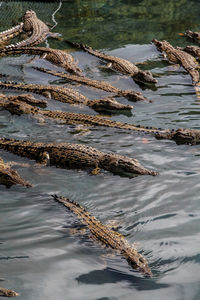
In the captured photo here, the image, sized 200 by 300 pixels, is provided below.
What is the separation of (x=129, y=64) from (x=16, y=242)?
25.8 feet

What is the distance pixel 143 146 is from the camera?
8844mm

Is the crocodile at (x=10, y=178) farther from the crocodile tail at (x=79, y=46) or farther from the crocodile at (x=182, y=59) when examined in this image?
the crocodile tail at (x=79, y=46)

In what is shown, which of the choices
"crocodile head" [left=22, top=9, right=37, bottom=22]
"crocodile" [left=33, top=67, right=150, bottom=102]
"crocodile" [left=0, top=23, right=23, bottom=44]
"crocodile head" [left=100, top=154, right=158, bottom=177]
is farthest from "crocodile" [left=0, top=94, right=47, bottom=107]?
"crocodile head" [left=22, top=9, right=37, bottom=22]

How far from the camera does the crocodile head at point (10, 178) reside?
292 inches

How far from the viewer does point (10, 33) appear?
618 inches

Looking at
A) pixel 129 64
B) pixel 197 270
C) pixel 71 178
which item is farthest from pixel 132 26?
pixel 197 270

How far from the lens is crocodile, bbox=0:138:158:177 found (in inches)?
311

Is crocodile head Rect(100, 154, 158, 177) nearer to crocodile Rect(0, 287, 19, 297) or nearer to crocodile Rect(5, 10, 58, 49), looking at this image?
crocodile Rect(0, 287, 19, 297)

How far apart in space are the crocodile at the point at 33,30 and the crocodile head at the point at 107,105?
508 cm

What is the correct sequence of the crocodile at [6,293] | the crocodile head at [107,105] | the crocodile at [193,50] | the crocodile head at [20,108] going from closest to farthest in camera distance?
the crocodile at [6,293], the crocodile head at [20,108], the crocodile head at [107,105], the crocodile at [193,50]

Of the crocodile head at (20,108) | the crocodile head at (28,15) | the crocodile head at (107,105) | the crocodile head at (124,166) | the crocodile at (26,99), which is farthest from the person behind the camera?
the crocodile head at (28,15)

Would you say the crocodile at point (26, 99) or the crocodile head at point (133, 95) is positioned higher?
the crocodile head at point (133, 95)

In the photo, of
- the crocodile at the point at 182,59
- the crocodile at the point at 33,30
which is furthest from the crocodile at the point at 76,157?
the crocodile at the point at 33,30

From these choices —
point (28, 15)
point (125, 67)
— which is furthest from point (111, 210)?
point (28, 15)
